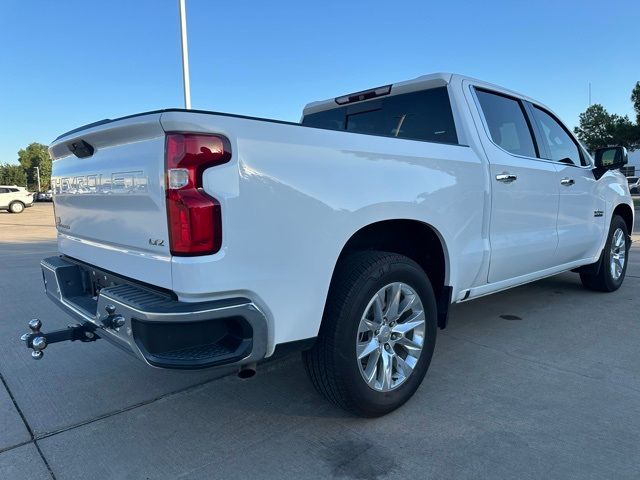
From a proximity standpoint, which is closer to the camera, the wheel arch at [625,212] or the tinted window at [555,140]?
the tinted window at [555,140]

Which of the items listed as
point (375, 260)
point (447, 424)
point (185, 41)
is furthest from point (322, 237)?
point (185, 41)

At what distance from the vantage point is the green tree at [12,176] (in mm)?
94062

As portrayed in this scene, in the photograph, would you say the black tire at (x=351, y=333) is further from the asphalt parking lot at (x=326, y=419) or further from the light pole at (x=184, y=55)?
the light pole at (x=184, y=55)

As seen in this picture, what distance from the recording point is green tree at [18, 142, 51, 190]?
101 metres

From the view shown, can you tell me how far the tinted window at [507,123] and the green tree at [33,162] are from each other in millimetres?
111811

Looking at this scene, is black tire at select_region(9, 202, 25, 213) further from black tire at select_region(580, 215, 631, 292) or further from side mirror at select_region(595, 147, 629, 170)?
side mirror at select_region(595, 147, 629, 170)

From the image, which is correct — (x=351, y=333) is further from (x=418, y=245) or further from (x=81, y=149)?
(x=81, y=149)

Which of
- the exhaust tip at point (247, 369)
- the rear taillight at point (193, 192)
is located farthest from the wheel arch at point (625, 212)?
the rear taillight at point (193, 192)

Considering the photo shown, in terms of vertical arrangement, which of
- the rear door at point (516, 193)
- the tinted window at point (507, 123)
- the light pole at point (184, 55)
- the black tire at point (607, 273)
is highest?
the light pole at point (184, 55)

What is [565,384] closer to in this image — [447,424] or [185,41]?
[447,424]

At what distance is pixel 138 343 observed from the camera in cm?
205

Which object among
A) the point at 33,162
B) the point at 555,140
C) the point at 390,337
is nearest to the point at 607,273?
the point at 555,140

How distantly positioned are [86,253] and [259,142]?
1.38m

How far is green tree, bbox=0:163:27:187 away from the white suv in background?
73.2 metres
